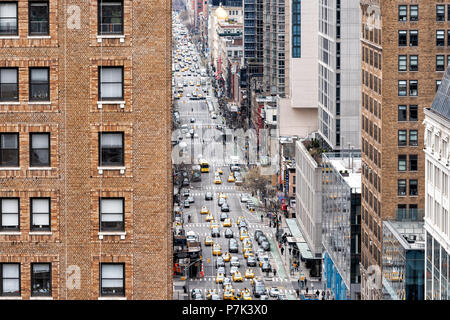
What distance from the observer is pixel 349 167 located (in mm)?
129000

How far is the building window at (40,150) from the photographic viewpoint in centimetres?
3594

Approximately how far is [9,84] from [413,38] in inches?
2749

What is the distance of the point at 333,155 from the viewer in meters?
146

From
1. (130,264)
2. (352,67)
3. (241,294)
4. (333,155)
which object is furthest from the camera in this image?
(352,67)

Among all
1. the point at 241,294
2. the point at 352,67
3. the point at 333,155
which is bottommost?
the point at 241,294

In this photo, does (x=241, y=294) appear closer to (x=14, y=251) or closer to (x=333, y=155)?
(x=333, y=155)

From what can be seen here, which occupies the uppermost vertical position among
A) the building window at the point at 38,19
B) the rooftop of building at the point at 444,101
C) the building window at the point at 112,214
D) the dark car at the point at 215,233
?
the building window at the point at 38,19

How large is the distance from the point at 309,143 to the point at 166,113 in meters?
144

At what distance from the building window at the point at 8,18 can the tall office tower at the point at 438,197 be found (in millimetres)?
40105

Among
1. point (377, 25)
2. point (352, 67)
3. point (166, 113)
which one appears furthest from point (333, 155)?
point (166, 113)

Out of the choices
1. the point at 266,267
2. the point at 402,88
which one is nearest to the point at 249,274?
the point at 266,267

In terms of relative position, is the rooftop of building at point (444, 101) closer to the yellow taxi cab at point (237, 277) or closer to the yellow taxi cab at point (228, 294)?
the yellow taxi cab at point (228, 294)

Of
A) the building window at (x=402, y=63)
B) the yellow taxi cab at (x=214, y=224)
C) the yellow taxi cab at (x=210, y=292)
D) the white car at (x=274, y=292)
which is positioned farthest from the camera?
the yellow taxi cab at (x=214, y=224)

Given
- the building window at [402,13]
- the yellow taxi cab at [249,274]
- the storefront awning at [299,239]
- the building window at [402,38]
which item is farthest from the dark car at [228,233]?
the building window at [402,13]
